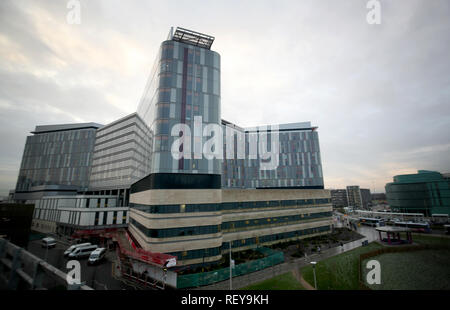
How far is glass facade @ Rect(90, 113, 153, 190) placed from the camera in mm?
76250

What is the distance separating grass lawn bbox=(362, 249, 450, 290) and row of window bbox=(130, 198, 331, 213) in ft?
68.0

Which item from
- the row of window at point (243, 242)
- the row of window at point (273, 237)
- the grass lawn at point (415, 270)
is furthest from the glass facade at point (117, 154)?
the grass lawn at point (415, 270)

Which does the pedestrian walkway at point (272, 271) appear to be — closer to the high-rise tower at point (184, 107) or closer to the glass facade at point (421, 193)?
the high-rise tower at point (184, 107)

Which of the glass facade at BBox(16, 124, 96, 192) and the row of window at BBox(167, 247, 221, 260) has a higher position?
the glass facade at BBox(16, 124, 96, 192)

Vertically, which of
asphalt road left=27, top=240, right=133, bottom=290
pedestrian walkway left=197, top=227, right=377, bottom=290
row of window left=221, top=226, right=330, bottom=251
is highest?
row of window left=221, top=226, right=330, bottom=251

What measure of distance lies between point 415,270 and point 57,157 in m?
152

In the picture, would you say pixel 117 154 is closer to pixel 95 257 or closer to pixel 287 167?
pixel 95 257

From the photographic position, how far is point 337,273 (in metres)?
32.3

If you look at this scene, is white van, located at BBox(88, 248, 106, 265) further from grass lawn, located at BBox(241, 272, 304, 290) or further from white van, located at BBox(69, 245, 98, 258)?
grass lawn, located at BBox(241, 272, 304, 290)

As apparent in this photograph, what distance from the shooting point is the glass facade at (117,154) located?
Answer: 76.2 meters

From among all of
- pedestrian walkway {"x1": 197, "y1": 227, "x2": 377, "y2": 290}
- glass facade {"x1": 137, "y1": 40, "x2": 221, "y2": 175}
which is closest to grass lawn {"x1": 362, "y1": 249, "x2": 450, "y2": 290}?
pedestrian walkway {"x1": 197, "y1": 227, "x2": 377, "y2": 290}

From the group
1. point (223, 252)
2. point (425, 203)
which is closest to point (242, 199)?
point (223, 252)
